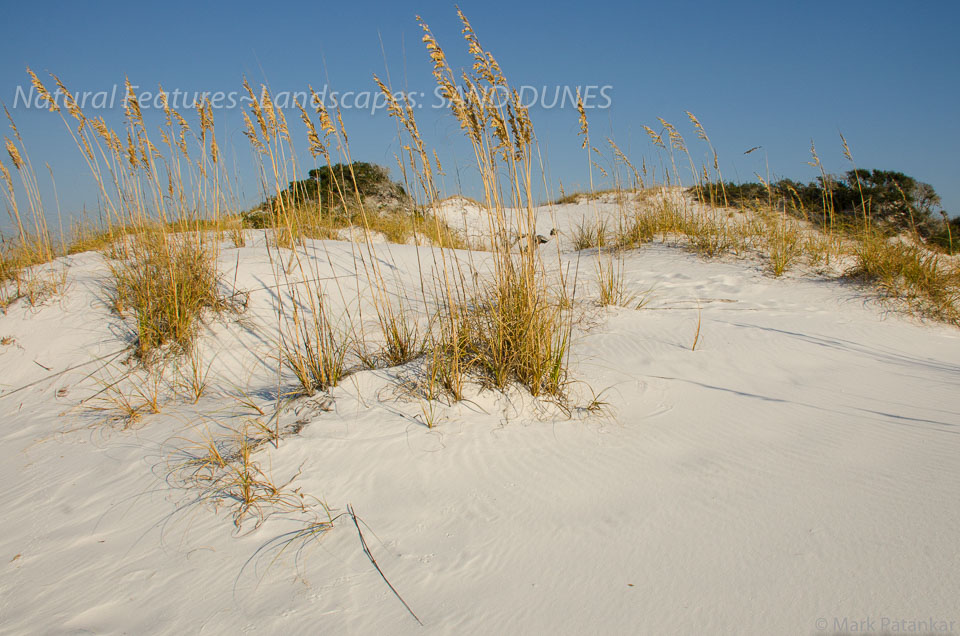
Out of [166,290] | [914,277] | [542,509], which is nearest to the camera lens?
[542,509]

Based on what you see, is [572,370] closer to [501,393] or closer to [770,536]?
[501,393]

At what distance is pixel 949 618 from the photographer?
3.49ft

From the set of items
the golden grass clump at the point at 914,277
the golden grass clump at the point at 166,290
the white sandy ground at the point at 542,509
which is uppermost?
the golden grass clump at the point at 166,290

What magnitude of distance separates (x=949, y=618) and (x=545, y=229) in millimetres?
11883

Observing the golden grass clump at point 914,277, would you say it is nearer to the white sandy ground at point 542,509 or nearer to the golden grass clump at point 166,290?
the white sandy ground at point 542,509

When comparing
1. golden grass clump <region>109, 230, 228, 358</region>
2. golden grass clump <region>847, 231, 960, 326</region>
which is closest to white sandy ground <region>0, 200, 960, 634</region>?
golden grass clump <region>109, 230, 228, 358</region>

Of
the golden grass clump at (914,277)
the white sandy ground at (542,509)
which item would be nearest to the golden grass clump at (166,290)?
the white sandy ground at (542,509)

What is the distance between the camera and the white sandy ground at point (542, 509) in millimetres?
1239

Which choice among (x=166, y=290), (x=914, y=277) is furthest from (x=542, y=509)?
(x=914, y=277)

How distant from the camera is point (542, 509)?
166cm

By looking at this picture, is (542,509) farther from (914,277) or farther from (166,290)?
(914,277)

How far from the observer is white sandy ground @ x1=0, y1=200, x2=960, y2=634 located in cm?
124

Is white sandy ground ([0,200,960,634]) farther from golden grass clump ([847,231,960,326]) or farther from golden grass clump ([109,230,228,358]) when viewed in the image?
golden grass clump ([847,231,960,326])

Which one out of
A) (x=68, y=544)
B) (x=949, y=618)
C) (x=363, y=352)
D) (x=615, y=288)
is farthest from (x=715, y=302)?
(x=68, y=544)
